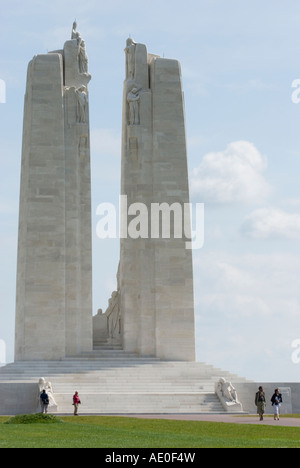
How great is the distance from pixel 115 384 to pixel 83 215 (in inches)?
366

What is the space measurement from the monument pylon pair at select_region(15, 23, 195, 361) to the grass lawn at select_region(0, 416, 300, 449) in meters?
13.4

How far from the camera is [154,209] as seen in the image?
4231 centimetres

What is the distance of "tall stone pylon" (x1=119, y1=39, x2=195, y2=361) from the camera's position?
4166 cm

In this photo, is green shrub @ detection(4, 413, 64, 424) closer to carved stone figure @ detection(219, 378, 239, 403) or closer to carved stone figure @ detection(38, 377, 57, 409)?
carved stone figure @ detection(38, 377, 57, 409)

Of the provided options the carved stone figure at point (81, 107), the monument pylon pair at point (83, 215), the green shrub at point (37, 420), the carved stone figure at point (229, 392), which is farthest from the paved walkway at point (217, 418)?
the carved stone figure at point (81, 107)

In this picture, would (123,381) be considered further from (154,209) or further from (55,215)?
(154,209)

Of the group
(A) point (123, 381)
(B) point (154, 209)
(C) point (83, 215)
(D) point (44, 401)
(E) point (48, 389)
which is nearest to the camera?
(D) point (44, 401)

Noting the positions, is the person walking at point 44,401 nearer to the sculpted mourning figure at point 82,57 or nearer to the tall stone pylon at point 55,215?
the tall stone pylon at point 55,215

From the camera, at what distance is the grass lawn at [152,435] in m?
18.3

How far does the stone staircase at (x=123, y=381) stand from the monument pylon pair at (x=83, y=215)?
5.19ft

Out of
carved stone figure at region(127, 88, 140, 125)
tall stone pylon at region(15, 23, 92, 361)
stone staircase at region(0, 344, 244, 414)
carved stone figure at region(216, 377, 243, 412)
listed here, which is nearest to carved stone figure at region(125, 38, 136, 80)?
carved stone figure at region(127, 88, 140, 125)

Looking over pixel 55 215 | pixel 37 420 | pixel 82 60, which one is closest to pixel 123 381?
pixel 55 215
